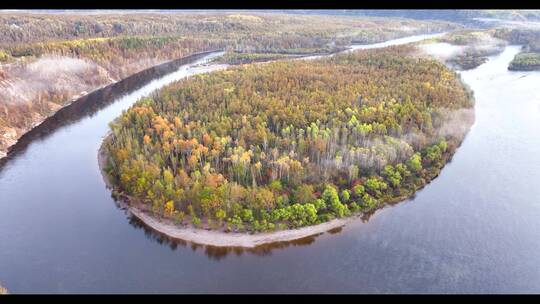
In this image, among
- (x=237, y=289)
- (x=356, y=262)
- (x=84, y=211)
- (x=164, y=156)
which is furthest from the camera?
(x=164, y=156)

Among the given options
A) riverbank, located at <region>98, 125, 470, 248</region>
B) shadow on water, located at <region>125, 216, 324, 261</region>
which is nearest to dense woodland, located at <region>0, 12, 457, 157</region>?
riverbank, located at <region>98, 125, 470, 248</region>

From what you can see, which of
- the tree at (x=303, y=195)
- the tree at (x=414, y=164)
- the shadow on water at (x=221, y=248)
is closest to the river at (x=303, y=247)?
the shadow on water at (x=221, y=248)

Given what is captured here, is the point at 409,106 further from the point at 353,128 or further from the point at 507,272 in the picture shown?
the point at 507,272

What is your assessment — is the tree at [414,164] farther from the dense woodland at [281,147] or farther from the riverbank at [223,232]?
the riverbank at [223,232]

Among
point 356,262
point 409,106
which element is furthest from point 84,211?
point 409,106

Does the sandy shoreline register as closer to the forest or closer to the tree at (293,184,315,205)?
the tree at (293,184,315,205)

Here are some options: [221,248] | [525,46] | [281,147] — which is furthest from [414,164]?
[525,46]
